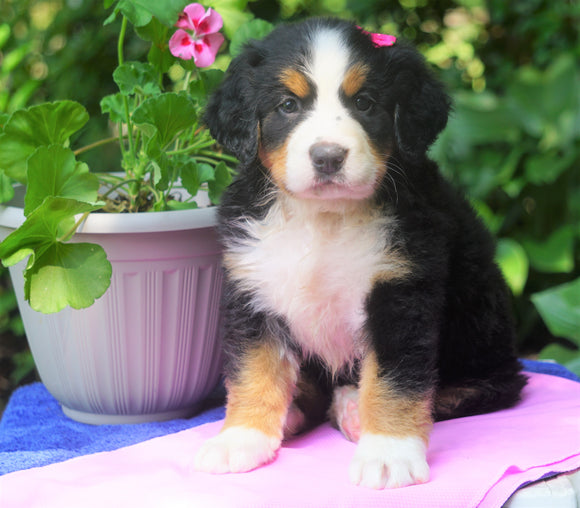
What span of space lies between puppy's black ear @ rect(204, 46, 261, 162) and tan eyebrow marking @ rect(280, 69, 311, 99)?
130mm

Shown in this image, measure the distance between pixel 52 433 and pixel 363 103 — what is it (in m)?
1.61

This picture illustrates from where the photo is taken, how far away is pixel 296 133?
6.97ft

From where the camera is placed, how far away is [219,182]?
2.77m

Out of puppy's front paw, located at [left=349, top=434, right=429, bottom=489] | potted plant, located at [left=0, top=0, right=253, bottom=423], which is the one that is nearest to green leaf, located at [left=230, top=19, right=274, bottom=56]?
potted plant, located at [left=0, top=0, right=253, bottom=423]

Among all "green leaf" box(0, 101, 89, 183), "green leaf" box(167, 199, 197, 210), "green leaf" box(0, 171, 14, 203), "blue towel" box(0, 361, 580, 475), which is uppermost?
"green leaf" box(0, 101, 89, 183)

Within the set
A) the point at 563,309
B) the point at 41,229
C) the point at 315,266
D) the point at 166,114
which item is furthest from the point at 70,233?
the point at 563,309

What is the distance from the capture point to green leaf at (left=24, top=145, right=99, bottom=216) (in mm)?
2277

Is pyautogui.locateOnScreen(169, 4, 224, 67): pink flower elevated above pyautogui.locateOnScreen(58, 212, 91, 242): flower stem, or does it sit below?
above

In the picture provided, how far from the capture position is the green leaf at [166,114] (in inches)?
97.4

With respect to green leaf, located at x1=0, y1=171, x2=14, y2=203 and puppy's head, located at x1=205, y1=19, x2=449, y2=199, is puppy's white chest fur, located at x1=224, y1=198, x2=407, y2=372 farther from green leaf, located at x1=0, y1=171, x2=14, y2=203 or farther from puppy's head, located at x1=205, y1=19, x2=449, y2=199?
green leaf, located at x1=0, y1=171, x2=14, y2=203

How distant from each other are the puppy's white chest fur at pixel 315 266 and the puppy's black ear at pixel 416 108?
0.78 feet

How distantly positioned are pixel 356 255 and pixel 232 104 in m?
0.60

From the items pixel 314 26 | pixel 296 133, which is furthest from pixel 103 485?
pixel 314 26

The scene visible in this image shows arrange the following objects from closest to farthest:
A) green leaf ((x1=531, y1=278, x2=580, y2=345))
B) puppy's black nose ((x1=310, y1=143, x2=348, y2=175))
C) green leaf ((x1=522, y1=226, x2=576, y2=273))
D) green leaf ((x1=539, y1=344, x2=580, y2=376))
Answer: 1. puppy's black nose ((x1=310, y1=143, x2=348, y2=175))
2. green leaf ((x1=531, y1=278, x2=580, y2=345))
3. green leaf ((x1=539, y1=344, x2=580, y2=376))
4. green leaf ((x1=522, y1=226, x2=576, y2=273))
